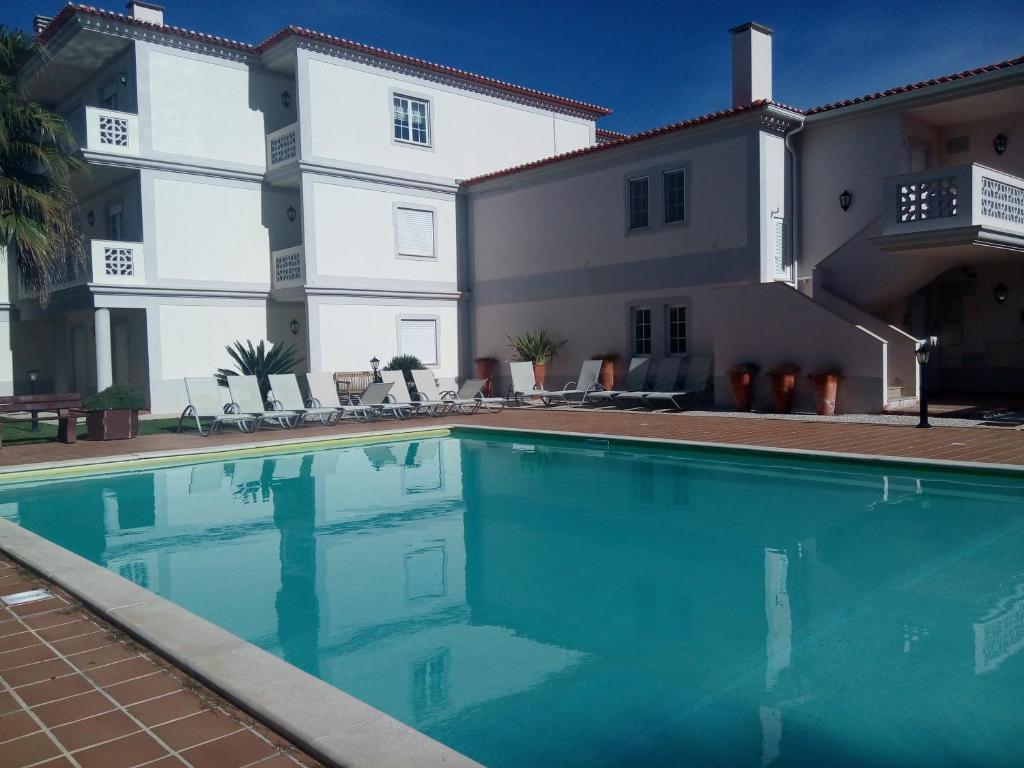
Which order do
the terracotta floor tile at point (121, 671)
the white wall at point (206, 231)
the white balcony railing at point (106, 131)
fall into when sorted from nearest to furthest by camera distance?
the terracotta floor tile at point (121, 671), the white balcony railing at point (106, 131), the white wall at point (206, 231)

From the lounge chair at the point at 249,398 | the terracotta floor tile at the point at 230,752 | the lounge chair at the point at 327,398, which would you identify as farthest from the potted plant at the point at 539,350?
the terracotta floor tile at the point at 230,752

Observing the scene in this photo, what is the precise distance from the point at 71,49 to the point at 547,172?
12571mm

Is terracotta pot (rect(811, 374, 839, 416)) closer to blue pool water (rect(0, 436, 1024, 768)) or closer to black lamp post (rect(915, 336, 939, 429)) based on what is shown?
black lamp post (rect(915, 336, 939, 429))

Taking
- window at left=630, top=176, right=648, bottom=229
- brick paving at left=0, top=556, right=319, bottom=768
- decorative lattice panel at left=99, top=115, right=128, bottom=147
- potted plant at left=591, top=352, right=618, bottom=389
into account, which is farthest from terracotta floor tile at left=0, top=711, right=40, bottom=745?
decorative lattice panel at left=99, top=115, right=128, bottom=147

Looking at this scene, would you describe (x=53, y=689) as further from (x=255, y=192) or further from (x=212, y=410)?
(x=255, y=192)

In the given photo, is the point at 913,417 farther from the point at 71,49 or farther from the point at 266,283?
the point at 71,49

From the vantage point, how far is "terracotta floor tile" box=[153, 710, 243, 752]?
3234 millimetres

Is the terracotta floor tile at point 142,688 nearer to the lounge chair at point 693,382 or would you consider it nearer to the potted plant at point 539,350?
the lounge chair at point 693,382

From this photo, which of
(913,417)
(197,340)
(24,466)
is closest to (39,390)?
(197,340)

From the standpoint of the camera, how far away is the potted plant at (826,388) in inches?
608

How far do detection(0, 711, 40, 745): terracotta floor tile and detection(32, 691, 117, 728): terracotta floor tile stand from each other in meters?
0.04

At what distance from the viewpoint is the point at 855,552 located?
6.95m

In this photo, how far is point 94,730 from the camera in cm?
335

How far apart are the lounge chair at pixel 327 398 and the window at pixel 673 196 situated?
330 inches
